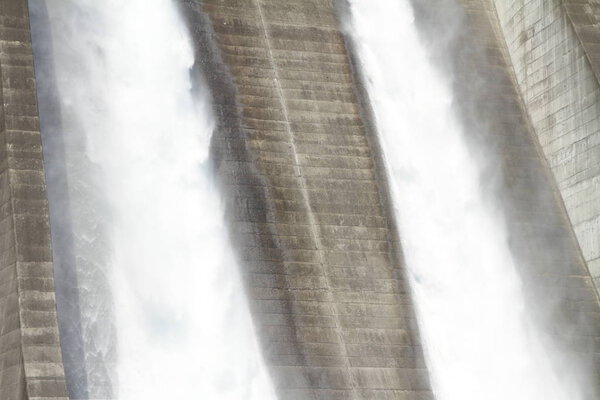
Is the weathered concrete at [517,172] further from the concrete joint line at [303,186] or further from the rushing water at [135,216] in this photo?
the rushing water at [135,216]

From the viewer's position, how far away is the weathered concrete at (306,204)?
63.1 feet

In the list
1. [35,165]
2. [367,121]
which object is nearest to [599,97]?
[367,121]

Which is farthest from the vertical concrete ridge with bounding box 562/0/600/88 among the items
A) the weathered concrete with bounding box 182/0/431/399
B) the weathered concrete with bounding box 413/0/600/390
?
the weathered concrete with bounding box 182/0/431/399

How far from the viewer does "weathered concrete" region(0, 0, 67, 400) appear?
15.9 m

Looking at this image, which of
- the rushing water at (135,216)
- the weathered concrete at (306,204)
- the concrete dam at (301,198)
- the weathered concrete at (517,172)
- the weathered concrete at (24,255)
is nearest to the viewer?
the weathered concrete at (24,255)

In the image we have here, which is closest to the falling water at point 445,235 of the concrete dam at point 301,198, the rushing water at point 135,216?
the concrete dam at point 301,198

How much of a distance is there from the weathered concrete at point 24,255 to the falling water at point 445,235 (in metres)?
6.02

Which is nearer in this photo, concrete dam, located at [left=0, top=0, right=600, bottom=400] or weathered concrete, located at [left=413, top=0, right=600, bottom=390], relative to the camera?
concrete dam, located at [left=0, top=0, right=600, bottom=400]

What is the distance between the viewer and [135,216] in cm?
1978

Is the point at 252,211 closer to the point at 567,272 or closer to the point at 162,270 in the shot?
the point at 162,270

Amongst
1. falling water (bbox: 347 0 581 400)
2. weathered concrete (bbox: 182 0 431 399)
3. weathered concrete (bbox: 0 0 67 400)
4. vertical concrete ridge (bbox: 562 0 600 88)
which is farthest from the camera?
vertical concrete ridge (bbox: 562 0 600 88)

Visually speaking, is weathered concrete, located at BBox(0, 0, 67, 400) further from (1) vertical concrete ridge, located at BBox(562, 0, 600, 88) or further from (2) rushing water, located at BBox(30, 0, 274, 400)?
(1) vertical concrete ridge, located at BBox(562, 0, 600, 88)

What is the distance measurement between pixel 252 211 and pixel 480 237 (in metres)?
4.02

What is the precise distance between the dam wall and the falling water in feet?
4.26
